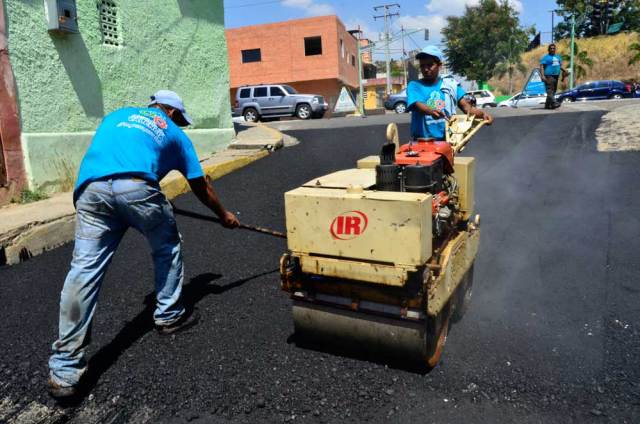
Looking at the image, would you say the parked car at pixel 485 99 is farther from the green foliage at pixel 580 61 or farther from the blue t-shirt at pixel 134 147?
the blue t-shirt at pixel 134 147

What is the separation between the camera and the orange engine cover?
2.92m

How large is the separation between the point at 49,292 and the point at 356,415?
3029 mm

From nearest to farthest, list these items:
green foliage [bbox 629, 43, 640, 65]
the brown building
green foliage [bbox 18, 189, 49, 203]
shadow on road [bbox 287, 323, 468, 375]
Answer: shadow on road [bbox 287, 323, 468, 375]
green foliage [bbox 18, 189, 49, 203]
the brown building
green foliage [bbox 629, 43, 640, 65]

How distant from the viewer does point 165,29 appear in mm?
8625

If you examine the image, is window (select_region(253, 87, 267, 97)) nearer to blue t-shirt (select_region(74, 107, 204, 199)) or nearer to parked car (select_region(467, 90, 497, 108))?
parked car (select_region(467, 90, 497, 108))

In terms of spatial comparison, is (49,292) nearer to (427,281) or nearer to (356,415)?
(356,415)

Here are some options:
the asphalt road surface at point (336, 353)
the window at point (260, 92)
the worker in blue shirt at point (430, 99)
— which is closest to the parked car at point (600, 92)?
the window at point (260, 92)

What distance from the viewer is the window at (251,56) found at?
33250mm

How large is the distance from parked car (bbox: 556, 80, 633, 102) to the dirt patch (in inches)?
719

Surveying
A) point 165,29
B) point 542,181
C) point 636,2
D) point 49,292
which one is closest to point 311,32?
point 165,29

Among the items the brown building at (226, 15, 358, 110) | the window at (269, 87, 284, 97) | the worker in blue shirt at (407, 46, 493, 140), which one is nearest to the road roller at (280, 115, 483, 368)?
the worker in blue shirt at (407, 46, 493, 140)

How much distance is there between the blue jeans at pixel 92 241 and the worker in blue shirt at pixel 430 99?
2082 millimetres

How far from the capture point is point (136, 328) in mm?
3402

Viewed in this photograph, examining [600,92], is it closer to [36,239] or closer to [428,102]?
[428,102]
